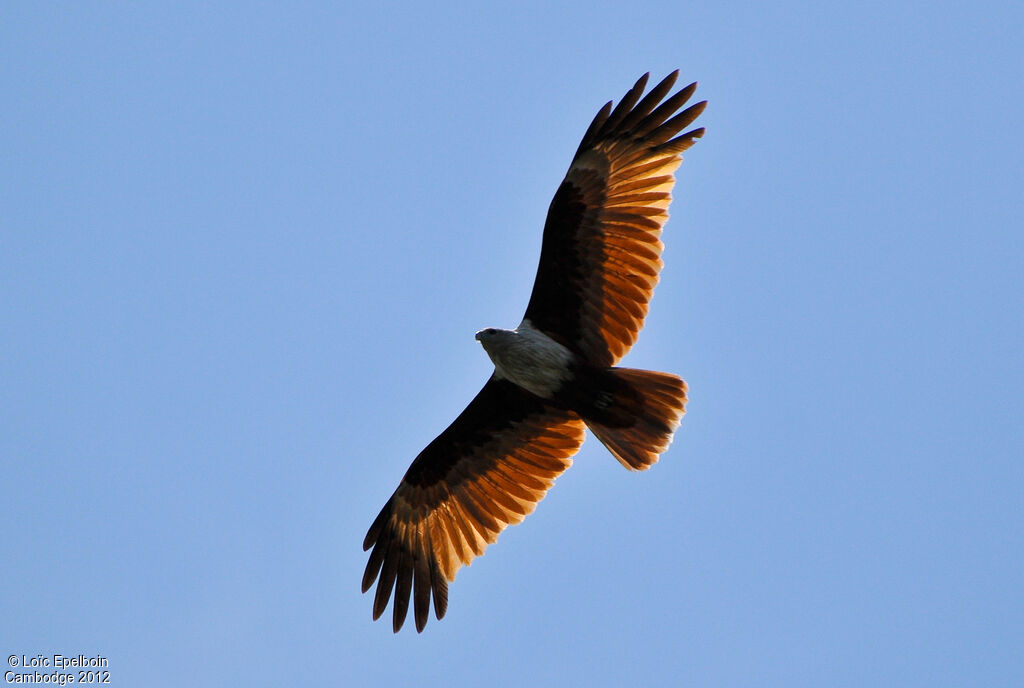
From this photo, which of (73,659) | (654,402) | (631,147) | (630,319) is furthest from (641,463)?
(73,659)

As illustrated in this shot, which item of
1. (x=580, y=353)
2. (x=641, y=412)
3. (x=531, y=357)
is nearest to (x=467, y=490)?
(x=531, y=357)

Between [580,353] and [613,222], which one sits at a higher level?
[613,222]

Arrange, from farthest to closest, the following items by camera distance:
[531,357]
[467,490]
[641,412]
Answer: [467,490] < [531,357] < [641,412]

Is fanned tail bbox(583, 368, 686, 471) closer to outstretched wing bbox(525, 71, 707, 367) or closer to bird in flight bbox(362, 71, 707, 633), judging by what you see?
bird in flight bbox(362, 71, 707, 633)

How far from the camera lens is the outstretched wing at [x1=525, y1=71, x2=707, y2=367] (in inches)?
404

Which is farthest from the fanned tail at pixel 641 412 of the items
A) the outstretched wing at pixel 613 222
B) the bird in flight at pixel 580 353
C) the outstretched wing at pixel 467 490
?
the outstretched wing at pixel 467 490

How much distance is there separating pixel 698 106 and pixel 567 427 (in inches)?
120

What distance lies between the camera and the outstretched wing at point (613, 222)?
33.7ft

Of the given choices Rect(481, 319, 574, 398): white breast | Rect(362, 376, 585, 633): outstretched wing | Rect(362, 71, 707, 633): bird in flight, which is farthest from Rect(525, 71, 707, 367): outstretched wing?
Rect(362, 376, 585, 633): outstretched wing

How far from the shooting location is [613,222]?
10359 mm

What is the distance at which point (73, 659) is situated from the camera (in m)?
10.8

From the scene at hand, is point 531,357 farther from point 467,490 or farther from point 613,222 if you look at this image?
point 467,490

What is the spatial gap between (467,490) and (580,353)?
1.83m

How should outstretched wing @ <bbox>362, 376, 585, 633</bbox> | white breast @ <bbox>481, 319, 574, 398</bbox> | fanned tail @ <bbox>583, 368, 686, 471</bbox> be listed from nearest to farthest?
fanned tail @ <bbox>583, 368, 686, 471</bbox>, white breast @ <bbox>481, 319, 574, 398</bbox>, outstretched wing @ <bbox>362, 376, 585, 633</bbox>
